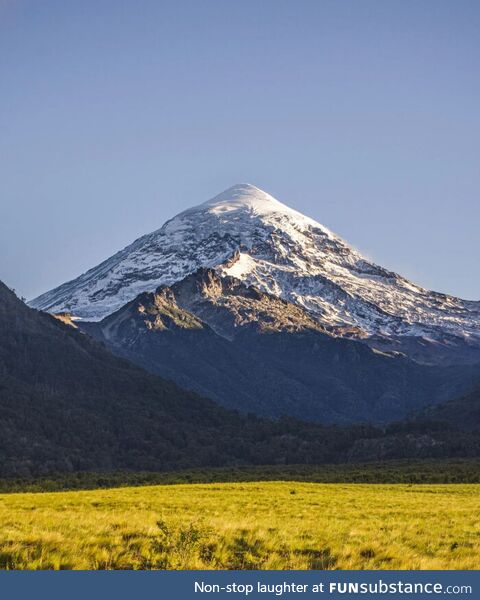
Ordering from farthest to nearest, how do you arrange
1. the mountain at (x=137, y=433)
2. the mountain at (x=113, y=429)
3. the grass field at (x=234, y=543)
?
1. the mountain at (x=137, y=433)
2. the mountain at (x=113, y=429)
3. the grass field at (x=234, y=543)

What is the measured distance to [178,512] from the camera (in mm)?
39156

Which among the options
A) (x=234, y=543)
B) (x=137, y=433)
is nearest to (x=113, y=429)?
(x=137, y=433)

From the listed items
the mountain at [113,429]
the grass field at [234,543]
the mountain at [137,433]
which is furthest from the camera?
the mountain at [137,433]

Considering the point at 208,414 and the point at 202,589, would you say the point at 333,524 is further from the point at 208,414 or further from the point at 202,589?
the point at 208,414

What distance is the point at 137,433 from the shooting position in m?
166

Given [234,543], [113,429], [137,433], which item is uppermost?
[234,543]

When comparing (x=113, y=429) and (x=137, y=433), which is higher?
(x=113, y=429)

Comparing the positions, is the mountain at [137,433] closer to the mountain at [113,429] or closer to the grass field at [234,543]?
the mountain at [113,429]

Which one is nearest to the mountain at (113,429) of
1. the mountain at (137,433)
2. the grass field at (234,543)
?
the mountain at (137,433)

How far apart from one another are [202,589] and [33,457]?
417ft

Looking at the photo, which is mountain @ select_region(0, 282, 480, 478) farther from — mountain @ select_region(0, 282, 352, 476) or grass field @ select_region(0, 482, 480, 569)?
grass field @ select_region(0, 482, 480, 569)

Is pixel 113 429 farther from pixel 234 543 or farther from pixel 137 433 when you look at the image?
pixel 234 543

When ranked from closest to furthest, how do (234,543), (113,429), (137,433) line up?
(234,543) → (137,433) → (113,429)

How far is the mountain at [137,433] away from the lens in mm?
146625
